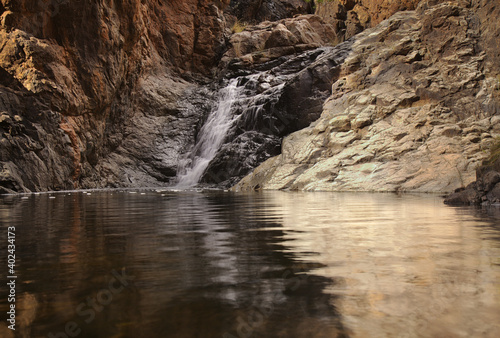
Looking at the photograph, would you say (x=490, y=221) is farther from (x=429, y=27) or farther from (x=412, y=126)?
(x=429, y=27)

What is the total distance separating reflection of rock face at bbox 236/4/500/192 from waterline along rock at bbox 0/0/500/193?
47 millimetres

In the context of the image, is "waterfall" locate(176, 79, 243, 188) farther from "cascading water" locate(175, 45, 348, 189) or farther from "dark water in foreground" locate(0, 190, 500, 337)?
"dark water in foreground" locate(0, 190, 500, 337)

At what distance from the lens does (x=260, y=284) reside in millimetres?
1662

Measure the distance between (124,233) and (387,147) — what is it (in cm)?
992

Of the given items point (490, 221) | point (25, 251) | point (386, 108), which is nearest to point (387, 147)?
point (386, 108)

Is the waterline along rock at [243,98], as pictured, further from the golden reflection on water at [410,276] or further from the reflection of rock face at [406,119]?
the golden reflection on water at [410,276]

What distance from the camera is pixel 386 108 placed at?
13148 mm

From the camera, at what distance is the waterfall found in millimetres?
19469

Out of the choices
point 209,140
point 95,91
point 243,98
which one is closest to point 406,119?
point 243,98

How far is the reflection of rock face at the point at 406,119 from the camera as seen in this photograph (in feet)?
34.8

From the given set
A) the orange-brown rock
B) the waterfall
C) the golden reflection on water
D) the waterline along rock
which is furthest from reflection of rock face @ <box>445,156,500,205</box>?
the waterfall

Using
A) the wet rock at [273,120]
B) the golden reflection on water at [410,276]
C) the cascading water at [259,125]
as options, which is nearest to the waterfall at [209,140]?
the cascading water at [259,125]

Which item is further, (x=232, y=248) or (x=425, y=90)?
(x=425, y=90)

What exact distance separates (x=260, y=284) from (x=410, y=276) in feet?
2.09
